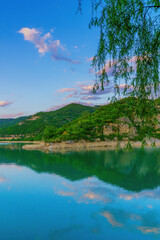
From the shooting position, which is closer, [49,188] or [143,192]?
[143,192]

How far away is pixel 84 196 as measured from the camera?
451 inches

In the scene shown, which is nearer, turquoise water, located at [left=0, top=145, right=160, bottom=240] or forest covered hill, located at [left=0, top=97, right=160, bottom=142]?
forest covered hill, located at [left=0, top=97, right=160, bottom=142]

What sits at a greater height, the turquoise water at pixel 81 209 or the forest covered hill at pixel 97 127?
the forest covered hill at pixel 97 127

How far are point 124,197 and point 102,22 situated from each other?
976cm

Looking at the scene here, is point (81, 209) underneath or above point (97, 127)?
underneath

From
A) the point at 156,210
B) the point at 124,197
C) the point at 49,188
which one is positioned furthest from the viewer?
the point at 49,188

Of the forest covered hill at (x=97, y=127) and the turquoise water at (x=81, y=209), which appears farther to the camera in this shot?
the turquoise water at (x=81, y=209)

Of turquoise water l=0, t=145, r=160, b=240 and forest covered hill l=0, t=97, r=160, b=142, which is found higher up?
forest covered hill l=0, t=97, r=160, b=142

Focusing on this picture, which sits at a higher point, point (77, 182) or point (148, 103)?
point (148, 103)

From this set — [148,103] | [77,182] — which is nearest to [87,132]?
[77,182]

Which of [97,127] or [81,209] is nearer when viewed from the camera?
[81,209]

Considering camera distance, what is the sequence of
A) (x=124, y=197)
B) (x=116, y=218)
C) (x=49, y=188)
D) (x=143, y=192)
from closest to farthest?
(x=116, y=218)
(x=124, y=197)
(x=143, y=192)
(x=49, y=188)

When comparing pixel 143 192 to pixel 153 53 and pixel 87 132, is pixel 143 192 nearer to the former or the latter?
pixel 153 53

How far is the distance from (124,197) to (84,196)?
2327 millimetres
